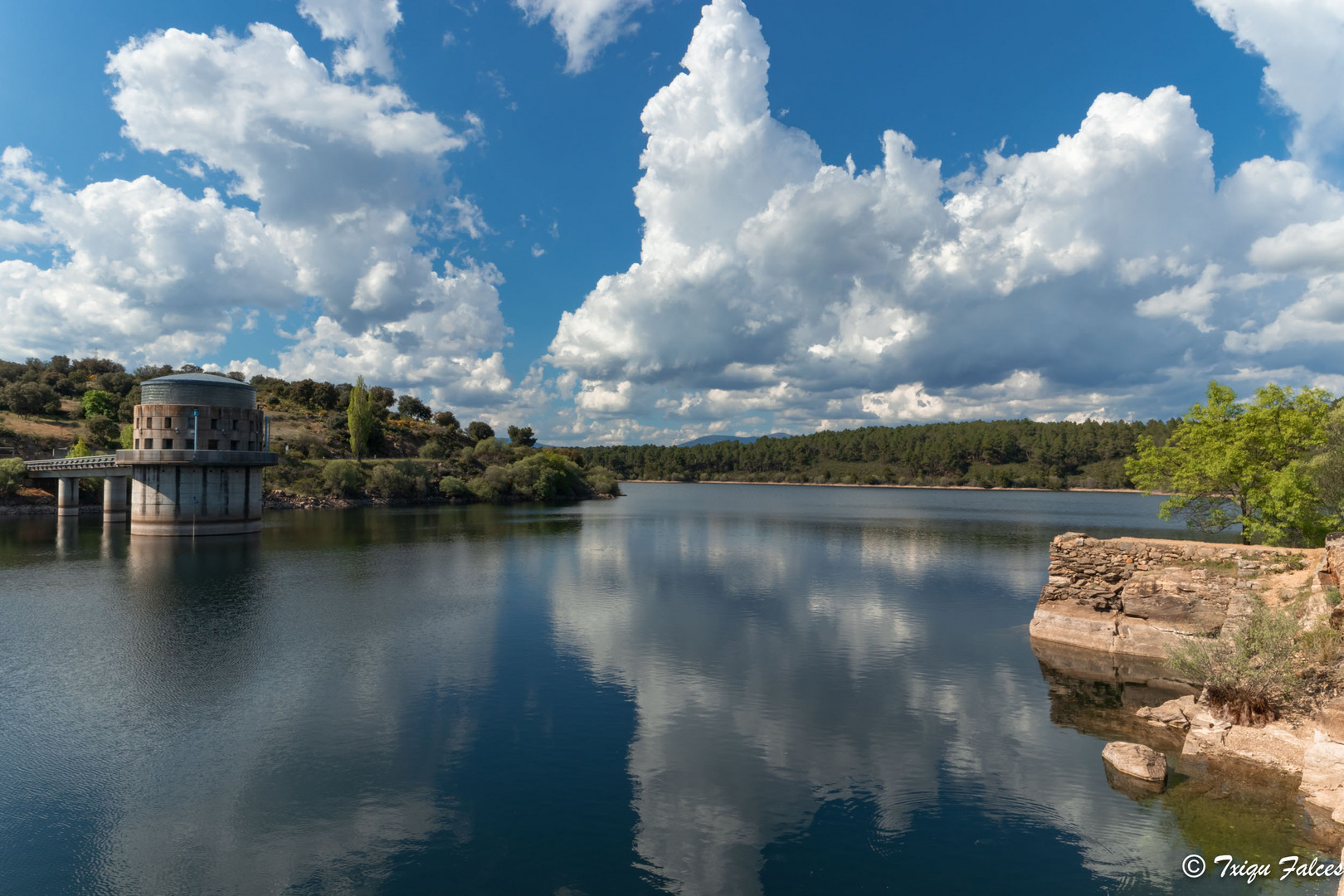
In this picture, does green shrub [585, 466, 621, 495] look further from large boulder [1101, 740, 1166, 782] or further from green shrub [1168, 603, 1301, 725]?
large boulder [1101, 740, 1166, 782]

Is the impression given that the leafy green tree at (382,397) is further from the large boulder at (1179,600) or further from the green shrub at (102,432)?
the large boulder at (1179,600)

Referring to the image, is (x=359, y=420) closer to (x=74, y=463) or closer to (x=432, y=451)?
(x=432, y=451)

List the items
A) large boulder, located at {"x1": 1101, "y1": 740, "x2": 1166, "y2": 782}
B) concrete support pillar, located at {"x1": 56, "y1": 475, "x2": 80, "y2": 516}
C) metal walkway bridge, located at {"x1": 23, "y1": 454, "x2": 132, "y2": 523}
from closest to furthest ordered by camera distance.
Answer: large boulder, located at {"x1": 1101, "y1": 740, "x2": 1166, "y2": 782} < metal walkway bridge, located at {"x1": 23, "y1": 454, "x2": 132, "y2": 523} < concrete support pillar, located at {"x1": 56, "y1": 475, "x2": 80, "y2": 516}

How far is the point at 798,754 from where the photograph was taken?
21047 millimetres

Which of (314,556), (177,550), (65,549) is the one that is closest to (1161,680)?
(314,556)

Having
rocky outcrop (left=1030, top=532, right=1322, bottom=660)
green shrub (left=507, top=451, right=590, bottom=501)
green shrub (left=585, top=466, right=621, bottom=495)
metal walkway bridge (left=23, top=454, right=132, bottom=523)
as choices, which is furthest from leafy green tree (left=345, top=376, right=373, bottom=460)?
rocky outcrop (left=1030, top=532, right=1322, bottom=660)

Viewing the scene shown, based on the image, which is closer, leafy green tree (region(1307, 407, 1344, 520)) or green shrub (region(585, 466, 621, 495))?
leafy green tree (region(1307, 407, 1344, 520))

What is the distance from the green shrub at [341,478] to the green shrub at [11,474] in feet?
123

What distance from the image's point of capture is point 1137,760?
64.4 ft

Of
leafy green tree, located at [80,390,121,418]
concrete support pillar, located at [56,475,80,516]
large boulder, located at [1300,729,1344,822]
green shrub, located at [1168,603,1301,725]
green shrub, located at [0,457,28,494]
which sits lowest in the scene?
large boulder, located at [1300,729,1344,822]

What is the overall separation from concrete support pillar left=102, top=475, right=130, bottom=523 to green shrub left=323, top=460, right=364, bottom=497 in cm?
3387

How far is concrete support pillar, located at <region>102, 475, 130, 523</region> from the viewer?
263 feet

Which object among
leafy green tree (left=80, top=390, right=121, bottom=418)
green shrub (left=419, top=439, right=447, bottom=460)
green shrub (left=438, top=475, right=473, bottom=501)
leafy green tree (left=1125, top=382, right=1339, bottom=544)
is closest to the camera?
leafy green tree (left=1125, top=382, right=1339, bottom=544)

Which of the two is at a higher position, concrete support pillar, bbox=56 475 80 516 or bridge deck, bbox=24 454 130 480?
bridge deck, bbox=24 454 130 480
